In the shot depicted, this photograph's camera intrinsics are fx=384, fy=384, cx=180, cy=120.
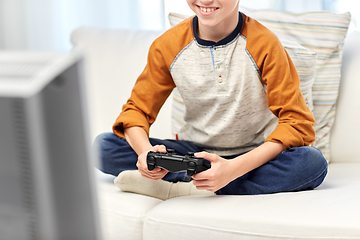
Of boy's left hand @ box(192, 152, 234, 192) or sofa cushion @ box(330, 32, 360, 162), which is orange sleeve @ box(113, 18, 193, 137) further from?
sofa cushion @ box(330, 32, 360, 162)

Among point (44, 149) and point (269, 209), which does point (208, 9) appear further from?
point (44, 149)

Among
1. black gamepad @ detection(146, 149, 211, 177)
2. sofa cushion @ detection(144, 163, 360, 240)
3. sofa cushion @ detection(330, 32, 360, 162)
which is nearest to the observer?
sofa cushion @ detection(144, 163, 360, 240)

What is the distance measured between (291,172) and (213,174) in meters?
0.18

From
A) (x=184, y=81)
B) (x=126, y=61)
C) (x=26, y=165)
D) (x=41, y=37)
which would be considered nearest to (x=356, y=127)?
(x=184, y=81)

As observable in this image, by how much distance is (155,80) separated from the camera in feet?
3.45

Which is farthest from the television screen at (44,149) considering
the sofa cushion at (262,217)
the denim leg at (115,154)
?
the denim leg at (115,154)

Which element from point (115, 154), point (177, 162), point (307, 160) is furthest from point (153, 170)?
point (307, 160)

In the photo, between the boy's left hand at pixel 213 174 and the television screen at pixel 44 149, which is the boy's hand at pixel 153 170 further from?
the television screen at pixel 44 149

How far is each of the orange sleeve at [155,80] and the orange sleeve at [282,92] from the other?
0.19 m

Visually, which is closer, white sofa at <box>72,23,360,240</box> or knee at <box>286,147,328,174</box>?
white sofa at <box>72,23,360,240</box>

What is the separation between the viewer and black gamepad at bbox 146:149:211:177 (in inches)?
30.4

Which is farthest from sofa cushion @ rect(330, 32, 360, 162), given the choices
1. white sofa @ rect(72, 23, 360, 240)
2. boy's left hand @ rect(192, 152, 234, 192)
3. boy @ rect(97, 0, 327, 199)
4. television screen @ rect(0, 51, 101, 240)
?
television screen @ rect(0, 51, 101, 240)

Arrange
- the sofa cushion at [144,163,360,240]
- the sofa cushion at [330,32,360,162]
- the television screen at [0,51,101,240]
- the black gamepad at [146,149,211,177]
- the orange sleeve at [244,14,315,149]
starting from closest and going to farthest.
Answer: the television screen at [0,51,101,240] < the sofa cushion at [144,163,360,240] < the black gamepad at [146,149,211,177] < the orange sleeve at [244,14,315,149] < the sofa cushion at [330,32,360,162]

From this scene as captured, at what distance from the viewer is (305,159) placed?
85 cm
